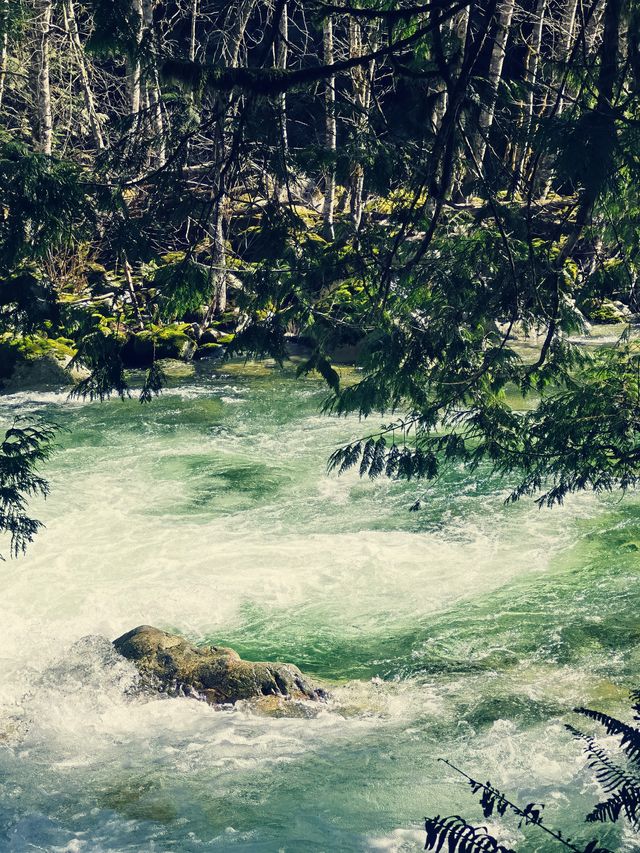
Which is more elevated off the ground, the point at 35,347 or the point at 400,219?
the point at 400,219

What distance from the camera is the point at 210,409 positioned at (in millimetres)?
13820

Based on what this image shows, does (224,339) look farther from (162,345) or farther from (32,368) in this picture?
(32,368)

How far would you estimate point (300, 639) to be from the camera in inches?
305

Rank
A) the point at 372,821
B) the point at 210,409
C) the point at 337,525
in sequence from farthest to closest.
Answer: the point at 210,409, the point at 337,525, the point at 372,821

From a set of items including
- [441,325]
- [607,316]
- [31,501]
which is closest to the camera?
[441,325]

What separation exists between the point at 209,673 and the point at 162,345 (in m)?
→ 10.3

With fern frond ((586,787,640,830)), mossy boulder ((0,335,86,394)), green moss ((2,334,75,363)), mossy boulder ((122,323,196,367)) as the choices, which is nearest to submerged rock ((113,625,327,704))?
fern frond ((586,787,640,830))

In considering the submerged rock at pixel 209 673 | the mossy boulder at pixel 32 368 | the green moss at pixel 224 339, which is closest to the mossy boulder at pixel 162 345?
the green moss at pixel 224 339

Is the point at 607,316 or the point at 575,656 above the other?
the point at 607,316

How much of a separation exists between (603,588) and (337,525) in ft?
8.92

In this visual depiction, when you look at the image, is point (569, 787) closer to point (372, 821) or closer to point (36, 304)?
point (372, 821)

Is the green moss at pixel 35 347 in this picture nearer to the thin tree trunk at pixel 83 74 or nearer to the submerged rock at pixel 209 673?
the thin tree trunk at pixel 83 74

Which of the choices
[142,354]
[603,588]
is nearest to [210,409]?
[142,354]

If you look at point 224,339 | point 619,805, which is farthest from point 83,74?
point 619,805
